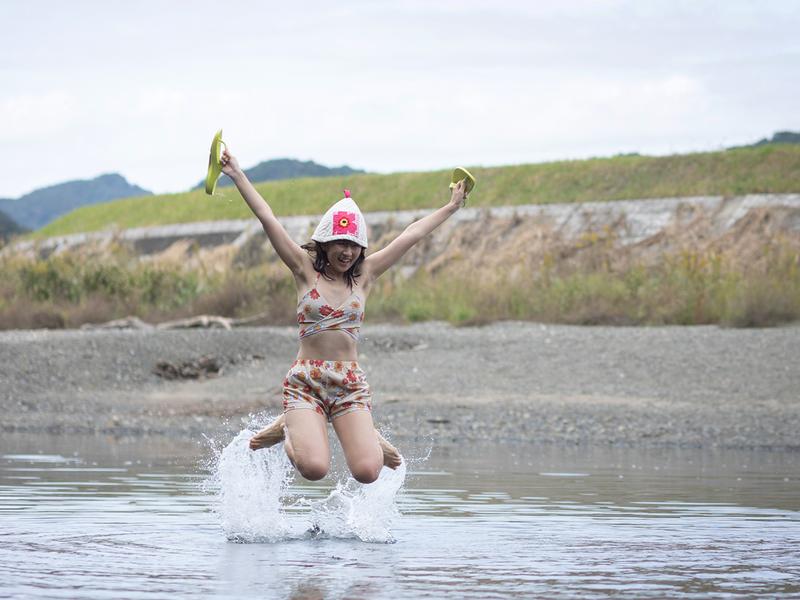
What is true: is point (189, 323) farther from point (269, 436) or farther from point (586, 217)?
point (586, 217)

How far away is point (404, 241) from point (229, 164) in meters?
1.28

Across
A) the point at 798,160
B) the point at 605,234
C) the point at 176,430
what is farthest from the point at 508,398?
the point at 798,160

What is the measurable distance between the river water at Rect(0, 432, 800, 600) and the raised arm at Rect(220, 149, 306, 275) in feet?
5.08

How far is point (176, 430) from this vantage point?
19.5 meters

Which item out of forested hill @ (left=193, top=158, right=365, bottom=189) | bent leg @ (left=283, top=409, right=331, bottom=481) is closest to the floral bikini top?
bent leg @ (left=283, top=409, right=331, bottom=481)

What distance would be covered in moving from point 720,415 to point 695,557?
441 inches

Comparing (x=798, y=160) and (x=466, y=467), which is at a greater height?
(x=798, y=160)

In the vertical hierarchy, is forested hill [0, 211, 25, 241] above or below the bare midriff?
above

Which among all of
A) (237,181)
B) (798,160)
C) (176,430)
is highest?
(798,160)

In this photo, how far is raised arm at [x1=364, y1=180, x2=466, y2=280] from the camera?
9.73 meters

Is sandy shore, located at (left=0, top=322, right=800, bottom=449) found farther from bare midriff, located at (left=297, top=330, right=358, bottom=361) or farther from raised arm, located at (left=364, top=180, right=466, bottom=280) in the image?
bare midriff, located at (left=297, top=330, right=358, bottom=361)

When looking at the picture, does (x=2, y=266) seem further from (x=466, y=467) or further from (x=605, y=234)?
(x=466, y=467)

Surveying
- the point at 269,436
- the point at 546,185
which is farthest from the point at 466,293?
the point at 546,185

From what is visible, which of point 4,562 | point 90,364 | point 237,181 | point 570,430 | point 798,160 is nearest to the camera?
point 4,562
